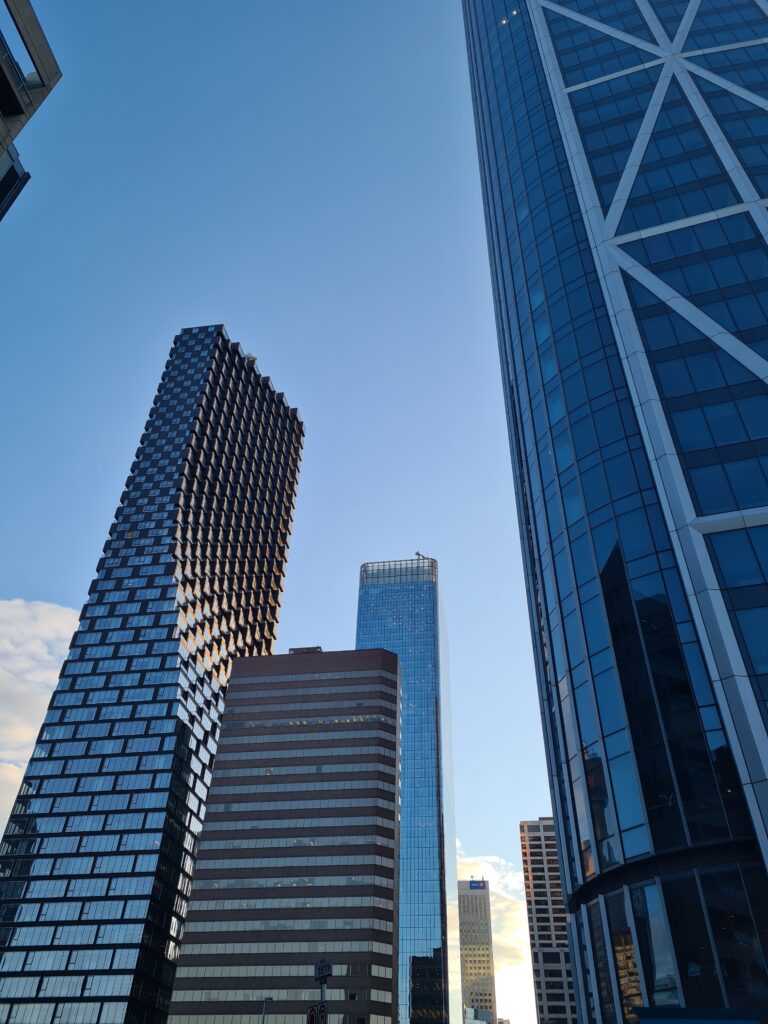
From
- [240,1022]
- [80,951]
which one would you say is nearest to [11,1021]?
[80,951]

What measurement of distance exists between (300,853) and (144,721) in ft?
119

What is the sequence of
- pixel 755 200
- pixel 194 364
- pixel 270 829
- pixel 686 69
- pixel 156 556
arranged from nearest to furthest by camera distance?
1. pixel 755 200
2. pixel 686 69
3. pixel 270 829
4. pixel 156 556
5. pixel 194 364

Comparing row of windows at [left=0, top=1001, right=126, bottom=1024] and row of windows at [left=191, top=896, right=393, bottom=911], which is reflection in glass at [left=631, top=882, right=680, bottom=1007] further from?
row of windows at [left=0, top=1001, right=126, bottom=1024]

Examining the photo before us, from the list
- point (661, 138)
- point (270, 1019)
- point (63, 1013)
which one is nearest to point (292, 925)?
point (270, 1019)

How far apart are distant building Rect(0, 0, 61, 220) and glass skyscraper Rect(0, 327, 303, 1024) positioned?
367 feet

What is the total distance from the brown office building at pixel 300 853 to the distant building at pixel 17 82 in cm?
10432

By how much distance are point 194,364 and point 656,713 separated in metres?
158

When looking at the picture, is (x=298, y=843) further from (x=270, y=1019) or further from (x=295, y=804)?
(x=270, y=1019)

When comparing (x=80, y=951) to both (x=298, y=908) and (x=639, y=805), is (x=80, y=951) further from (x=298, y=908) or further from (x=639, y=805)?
(x=639, y=805)

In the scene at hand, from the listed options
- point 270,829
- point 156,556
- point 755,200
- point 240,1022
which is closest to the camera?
point 755,200

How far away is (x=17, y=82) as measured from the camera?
31438mm

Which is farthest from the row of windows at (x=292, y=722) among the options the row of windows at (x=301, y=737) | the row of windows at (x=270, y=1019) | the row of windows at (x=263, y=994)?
the row of windows at (x=270, y=1019)

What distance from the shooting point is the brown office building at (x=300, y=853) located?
348ft

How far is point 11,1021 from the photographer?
110 m
